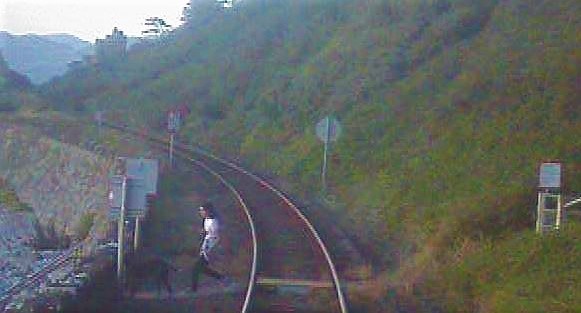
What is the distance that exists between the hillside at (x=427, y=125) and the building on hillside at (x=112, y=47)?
33338mm

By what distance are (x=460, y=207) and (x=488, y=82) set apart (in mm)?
11317

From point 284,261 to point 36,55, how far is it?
153 meters

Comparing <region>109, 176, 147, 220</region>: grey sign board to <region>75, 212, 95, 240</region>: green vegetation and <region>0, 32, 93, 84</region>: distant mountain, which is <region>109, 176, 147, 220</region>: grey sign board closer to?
<region>75, 212, 95, 240</region>: green vegetation

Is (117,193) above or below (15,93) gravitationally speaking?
below

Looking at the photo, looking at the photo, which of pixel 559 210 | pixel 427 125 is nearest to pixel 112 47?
pixel 427 125

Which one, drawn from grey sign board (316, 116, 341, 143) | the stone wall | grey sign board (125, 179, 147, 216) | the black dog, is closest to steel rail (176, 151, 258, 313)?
the black dog

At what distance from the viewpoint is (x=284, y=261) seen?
2088 cm

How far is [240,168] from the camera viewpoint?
4194 centimetres

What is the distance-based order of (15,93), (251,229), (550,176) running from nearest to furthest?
(550,176) < (251,229) < (15,93)

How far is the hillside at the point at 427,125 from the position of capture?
18.0 metres

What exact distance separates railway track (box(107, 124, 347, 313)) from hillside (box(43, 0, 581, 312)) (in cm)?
101

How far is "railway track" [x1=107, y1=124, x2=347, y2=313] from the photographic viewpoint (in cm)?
1683

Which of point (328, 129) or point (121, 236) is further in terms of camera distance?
point (328, 129)

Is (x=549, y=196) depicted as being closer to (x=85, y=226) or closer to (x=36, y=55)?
(x=85, y=226)
